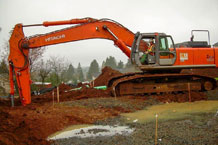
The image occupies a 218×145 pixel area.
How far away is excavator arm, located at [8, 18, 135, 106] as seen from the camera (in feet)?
35.2

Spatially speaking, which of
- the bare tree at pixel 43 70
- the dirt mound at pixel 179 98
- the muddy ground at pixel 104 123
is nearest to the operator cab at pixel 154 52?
the dirt mound at pixel 179 98

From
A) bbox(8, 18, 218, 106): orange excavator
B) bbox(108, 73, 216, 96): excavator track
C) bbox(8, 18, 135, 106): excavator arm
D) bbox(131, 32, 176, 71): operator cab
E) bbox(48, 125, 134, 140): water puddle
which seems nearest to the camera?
bbox(48, 125, 134, 140): water puddle

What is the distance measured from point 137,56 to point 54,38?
4.19 meters

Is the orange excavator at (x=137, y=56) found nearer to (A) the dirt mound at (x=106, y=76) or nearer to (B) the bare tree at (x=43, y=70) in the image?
(A) the dirt mound at (x=106, y=76)

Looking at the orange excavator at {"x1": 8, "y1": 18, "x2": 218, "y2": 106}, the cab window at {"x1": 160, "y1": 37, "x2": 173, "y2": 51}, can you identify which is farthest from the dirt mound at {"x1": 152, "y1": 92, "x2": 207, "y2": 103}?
the cab window at {"x1": 160, "y1": 37, "x2": 173, "y2": 51}

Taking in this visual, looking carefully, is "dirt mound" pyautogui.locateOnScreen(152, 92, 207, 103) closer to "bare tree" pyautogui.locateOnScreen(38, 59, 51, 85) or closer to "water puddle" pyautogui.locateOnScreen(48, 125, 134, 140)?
"water puddle" pyautogui.locateOnScreen(48, 125, 134, 140)

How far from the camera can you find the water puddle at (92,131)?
229 inches

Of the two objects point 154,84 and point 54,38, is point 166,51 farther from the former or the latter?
point 54,38

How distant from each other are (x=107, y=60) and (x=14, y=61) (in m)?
83.7

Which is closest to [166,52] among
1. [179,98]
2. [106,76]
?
[179,98]

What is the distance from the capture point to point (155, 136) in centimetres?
500

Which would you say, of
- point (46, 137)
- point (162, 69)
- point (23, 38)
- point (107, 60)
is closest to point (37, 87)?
point (23, 38)

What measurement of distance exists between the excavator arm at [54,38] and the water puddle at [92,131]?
5.16 meters

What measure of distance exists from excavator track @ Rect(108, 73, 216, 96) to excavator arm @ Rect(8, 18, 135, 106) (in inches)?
57.4
